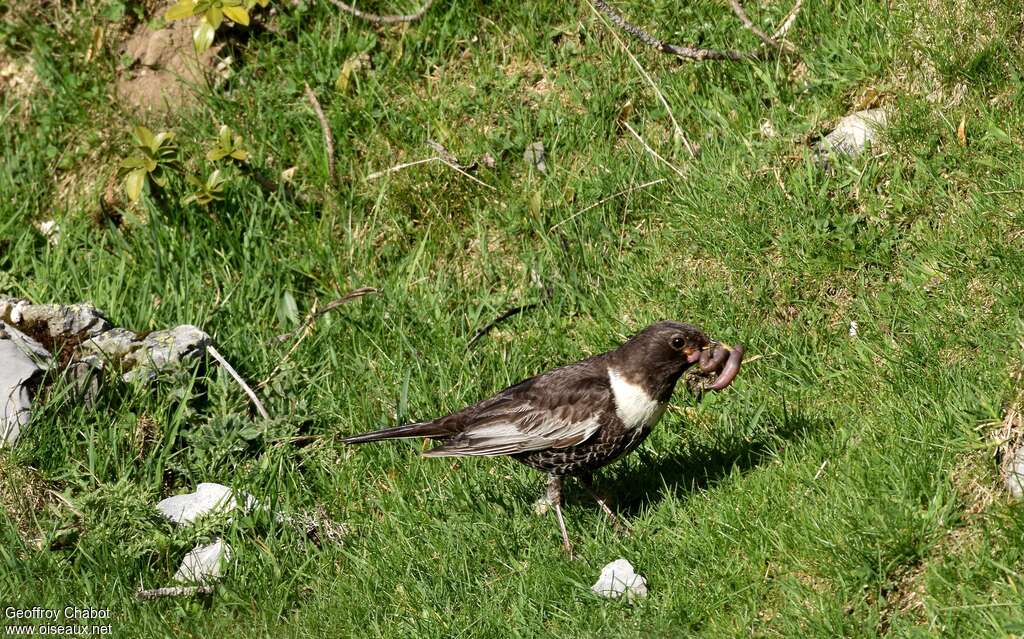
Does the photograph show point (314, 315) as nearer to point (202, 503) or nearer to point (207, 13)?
point (202, 503)

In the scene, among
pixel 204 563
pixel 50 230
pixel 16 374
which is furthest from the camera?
pixel 50 230

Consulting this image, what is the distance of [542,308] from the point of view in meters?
6.79

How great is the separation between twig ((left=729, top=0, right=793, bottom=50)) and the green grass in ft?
0.31

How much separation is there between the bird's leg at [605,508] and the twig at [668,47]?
9.18 feet

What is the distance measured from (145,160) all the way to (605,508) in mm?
3586

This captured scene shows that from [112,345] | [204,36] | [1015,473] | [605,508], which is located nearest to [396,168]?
[204,36]

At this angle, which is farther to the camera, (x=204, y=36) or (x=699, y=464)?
(x=204, y=36)

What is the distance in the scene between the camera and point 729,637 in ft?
14.4

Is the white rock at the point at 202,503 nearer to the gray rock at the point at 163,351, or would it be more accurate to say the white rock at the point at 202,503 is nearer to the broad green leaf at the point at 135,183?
the gray rock at the point at 163,351

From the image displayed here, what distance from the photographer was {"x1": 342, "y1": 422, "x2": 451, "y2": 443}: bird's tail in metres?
5.68

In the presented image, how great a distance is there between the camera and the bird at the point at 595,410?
5355mm

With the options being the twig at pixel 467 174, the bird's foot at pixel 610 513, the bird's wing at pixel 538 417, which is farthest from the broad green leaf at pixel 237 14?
the bird's foot at pixel 610 513

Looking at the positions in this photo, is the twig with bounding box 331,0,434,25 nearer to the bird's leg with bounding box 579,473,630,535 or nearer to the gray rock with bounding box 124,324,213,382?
the gray rock with bounding box 124,324,213,382

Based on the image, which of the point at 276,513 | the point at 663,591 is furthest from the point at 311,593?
the point at 663,591
